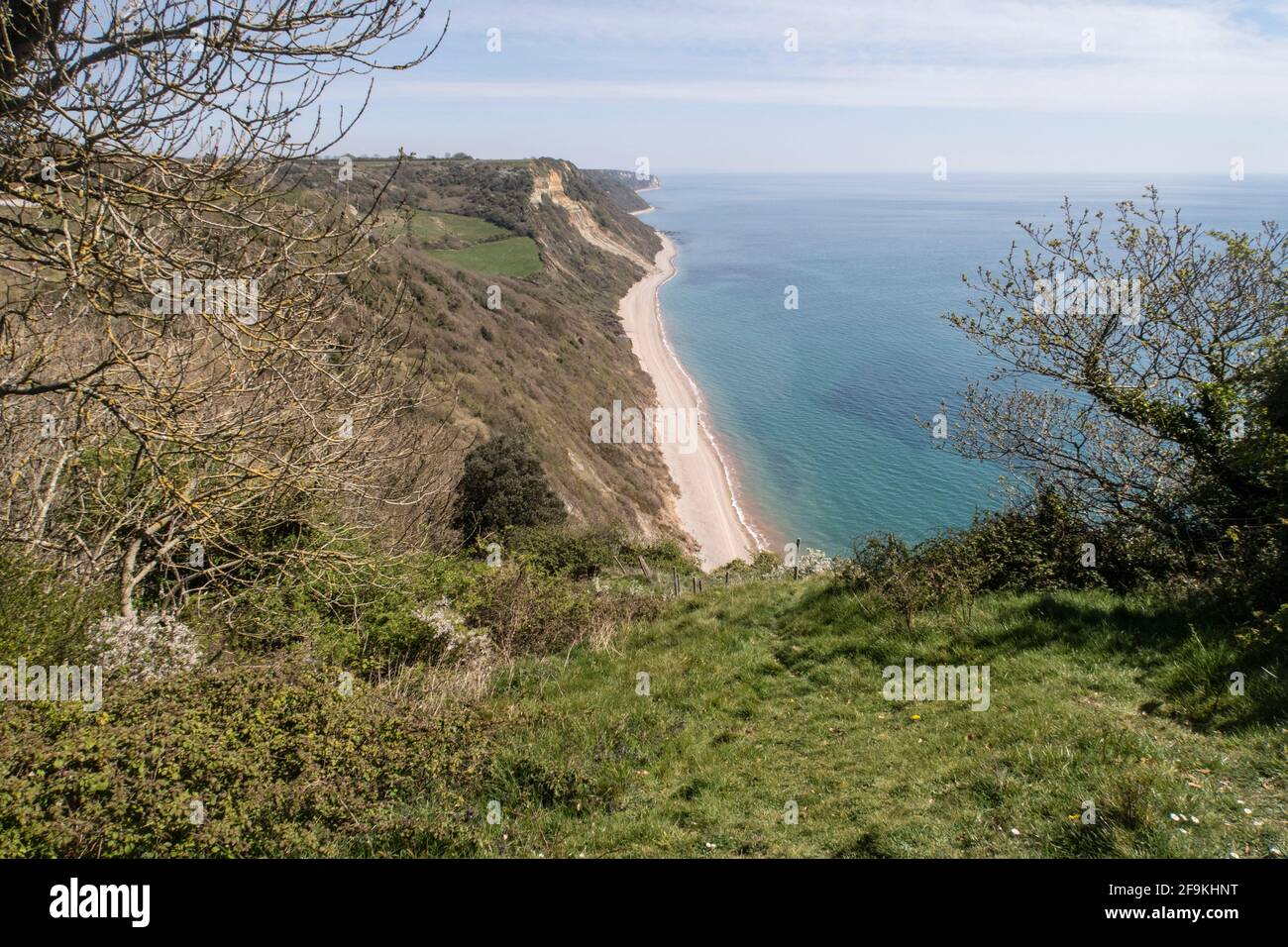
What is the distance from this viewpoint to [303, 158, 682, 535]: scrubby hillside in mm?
35531

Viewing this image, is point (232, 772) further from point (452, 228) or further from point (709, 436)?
point (452, 228)

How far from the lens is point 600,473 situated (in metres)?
41.1

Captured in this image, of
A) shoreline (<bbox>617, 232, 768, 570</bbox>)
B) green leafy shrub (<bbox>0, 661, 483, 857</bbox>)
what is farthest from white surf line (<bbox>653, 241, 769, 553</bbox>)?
green leafy shrub (<bbox>0, 661, 483, 857</bbox>)

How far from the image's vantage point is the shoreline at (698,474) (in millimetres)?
38625

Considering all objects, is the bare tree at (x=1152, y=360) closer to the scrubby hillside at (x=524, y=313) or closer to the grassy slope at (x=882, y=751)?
the grassy slope at (x=882, y=751)

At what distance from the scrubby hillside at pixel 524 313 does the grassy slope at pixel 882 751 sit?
493 cm

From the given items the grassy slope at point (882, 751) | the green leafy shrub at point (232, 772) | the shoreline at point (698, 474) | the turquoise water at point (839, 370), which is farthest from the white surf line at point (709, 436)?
the green leafy shrub at point (232, 772)

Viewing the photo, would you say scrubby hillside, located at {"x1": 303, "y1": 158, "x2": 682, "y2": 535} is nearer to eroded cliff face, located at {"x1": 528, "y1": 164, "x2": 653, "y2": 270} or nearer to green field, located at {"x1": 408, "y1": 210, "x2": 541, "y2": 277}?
green field, located at {"x1": 408, "y1": 210, "x2": 541, "y2": 277}

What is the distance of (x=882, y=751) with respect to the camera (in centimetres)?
700

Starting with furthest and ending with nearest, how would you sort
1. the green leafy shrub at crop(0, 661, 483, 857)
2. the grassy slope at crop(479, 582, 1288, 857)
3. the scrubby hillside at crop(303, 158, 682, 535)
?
the scrubby hillside at crop(303, 158, 682, 535)
the grassy slope at crop(479, 582, 1288, 857)
the green leafy shrub at crop(0, 661, 483, 857)

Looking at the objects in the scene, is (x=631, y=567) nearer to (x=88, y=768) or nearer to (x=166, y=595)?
(x=166, y=595)

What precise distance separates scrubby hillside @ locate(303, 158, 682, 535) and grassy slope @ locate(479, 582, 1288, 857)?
16.2 ft

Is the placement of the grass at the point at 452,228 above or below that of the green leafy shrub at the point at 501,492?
above
